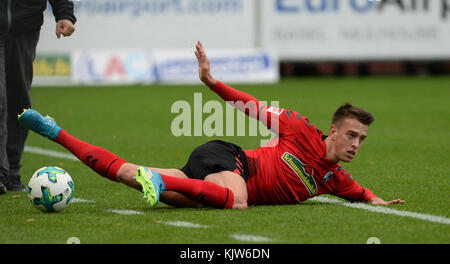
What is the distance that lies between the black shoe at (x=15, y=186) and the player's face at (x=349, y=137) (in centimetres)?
289

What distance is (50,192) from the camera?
19.4 feet

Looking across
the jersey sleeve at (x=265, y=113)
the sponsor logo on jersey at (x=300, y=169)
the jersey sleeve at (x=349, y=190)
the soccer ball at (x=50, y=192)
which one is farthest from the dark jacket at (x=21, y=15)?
the jersey sleeve at (x=349, y=190)

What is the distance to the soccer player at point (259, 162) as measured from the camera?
590cm

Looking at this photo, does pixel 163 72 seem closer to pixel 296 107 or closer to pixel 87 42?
pixel 87 42

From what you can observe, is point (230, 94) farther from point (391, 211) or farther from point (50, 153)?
point (50, 153)

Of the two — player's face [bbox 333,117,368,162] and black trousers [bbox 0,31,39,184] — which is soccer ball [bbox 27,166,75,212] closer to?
black trousers [bbox 0,31,39,184]

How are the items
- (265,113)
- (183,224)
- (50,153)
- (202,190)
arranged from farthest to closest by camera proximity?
(50,153) < (265,113) < (202,190) < (183,224)

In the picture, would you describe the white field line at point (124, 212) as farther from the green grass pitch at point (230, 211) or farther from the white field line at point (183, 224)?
the white field line at point (183, 224)

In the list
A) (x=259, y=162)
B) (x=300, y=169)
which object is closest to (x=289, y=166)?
(x=300, y=169)

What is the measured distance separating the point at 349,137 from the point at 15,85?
3.16 m

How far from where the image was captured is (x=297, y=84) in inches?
944
